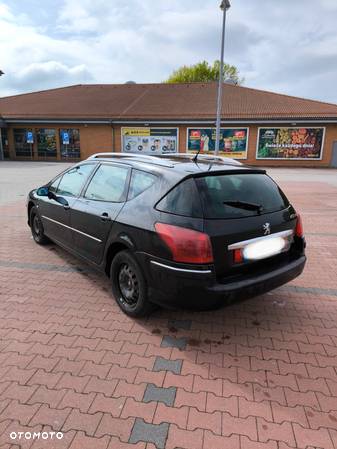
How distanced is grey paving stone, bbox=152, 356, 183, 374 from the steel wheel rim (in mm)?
683

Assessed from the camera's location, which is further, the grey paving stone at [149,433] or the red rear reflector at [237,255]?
the red rear reflector at [237,255]

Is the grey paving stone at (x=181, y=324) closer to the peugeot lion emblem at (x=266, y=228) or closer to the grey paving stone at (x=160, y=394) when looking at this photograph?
the grey paving stone at (x=160, y=394)

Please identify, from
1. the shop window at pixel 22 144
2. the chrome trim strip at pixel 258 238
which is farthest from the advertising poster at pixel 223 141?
the chrome trim strip at pixel 258 238

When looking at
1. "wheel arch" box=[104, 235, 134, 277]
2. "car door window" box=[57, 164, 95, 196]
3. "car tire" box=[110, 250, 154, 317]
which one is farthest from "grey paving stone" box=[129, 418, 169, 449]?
"car door window" box=[57, 164, 95, 196]

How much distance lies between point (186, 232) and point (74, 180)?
2295mm

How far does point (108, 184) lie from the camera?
3486mm

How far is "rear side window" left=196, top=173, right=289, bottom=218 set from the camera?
2.62m

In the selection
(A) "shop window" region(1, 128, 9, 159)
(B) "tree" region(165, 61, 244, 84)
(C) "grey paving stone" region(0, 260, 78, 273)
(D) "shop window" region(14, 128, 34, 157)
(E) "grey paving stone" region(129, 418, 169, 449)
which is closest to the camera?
(E) "grey paving stone" region(129, 418, 169, 449)

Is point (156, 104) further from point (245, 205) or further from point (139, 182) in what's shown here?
point (245, 205)

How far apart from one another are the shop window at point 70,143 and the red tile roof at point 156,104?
4.27 feet

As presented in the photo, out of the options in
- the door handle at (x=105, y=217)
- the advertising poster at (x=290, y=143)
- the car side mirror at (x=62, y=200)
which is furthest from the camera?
the advertising poster at (x=290, y=143)

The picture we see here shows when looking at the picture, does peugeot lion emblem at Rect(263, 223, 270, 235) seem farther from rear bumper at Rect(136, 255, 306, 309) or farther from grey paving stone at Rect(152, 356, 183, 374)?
grey paving stone at Rect(152, 356, 183, 374)

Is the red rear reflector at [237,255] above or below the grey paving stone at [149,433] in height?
above

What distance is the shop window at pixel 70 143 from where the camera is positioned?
27.2 m
